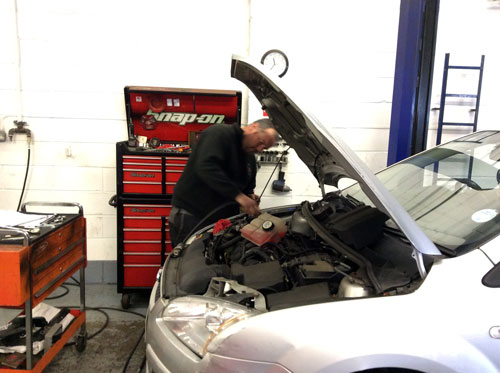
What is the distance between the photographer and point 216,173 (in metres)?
2.10

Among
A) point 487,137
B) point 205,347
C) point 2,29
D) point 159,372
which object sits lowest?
point 159,372

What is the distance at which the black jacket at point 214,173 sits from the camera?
2.10 m

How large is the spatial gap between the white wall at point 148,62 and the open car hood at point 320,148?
140cm

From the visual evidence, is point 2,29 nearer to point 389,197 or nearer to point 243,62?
point 243,62

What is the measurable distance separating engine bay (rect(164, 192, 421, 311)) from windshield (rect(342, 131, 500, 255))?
15 centimetres

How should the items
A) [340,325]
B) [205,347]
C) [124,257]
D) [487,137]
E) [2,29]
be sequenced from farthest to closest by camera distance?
[2,29] < [124,257] < [487,137] < [205,347] < [340,325]

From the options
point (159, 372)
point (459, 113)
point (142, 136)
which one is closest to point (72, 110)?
point (142, 136)

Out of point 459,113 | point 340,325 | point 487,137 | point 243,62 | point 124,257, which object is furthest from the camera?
point 459,113

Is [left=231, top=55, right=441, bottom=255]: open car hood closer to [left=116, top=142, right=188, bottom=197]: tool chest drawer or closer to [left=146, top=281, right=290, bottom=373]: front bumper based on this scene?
[left=146, top=281, right=290, bottom=373]: front bumper

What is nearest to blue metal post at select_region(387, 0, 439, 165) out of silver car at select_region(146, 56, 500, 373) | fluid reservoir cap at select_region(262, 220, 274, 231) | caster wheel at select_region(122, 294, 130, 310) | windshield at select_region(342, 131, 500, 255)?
windshield at select_region(342, 131, 500, 255)

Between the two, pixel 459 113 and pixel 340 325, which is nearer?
pixel 340 325

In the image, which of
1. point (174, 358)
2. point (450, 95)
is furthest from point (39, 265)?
point (450, 95)

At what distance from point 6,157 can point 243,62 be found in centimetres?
278

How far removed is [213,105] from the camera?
3.05m
